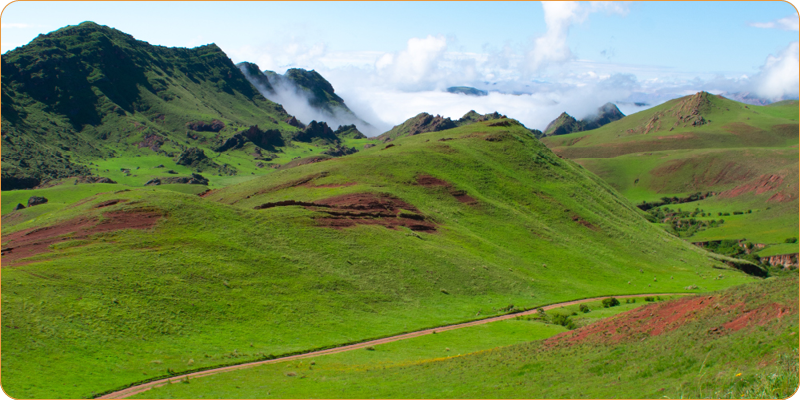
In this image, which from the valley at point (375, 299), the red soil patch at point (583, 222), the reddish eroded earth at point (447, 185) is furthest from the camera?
the red soil patch at point (583, 222)

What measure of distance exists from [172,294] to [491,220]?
201 ft

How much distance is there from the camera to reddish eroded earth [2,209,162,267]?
54.3 meters

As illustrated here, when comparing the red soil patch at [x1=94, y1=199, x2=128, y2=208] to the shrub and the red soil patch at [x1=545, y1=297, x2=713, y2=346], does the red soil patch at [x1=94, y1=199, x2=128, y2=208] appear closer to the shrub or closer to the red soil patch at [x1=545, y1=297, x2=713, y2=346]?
the red soil patch at [x1=545, y1=297, x2=713, y2=346]

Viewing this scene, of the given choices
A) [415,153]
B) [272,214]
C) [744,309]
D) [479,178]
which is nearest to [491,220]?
[479,178]

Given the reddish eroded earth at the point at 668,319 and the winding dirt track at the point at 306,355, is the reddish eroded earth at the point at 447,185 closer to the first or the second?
the winding dirt track at the point at 306,355

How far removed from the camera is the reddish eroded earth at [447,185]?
10238 centimetres

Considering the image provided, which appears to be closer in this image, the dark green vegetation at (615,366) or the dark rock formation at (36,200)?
the dark green vegetation at (615,366)

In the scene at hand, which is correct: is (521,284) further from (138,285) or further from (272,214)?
(138,285)

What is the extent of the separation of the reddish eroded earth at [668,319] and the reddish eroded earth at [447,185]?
6108cm

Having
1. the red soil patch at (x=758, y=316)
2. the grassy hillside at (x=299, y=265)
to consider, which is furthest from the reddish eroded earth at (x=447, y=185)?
the red soil patch at (x=758, y=316)

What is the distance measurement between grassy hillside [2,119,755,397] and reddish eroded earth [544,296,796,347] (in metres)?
20.0

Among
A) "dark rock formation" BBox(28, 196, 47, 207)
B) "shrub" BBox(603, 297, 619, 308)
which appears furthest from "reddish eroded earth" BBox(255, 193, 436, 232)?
"dark rock formation" BBox(28, 196, 47, 207)

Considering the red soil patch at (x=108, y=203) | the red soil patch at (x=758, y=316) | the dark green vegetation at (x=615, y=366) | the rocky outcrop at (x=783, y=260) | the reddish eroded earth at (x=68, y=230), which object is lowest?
the rocky outcrop at (x=783, y=260)

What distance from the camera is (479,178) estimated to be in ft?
376
